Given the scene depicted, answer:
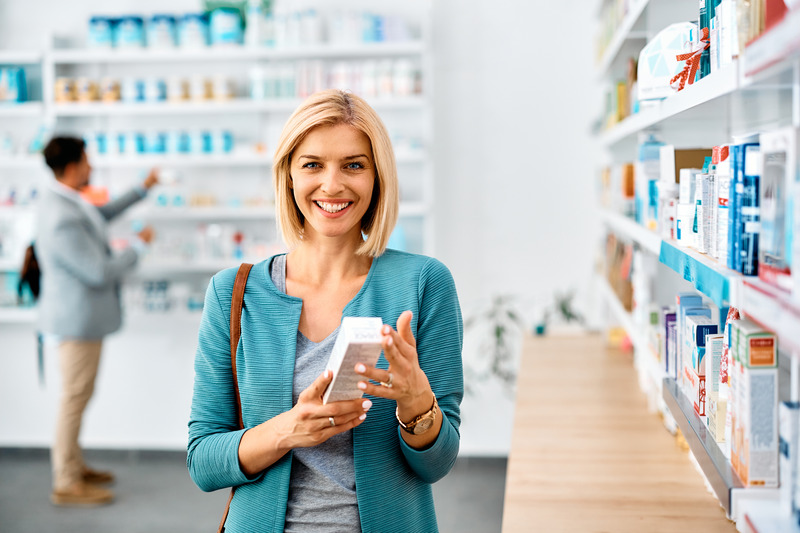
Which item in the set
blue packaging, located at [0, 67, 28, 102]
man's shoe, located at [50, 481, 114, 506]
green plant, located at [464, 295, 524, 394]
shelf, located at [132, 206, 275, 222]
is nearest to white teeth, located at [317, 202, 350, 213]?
shelf, located at [132, 206, 275, 222]

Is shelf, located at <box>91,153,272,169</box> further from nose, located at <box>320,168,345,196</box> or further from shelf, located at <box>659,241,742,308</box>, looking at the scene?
shelf, located at <box>659,241,742,308</box>

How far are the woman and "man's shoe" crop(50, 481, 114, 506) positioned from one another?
308cm

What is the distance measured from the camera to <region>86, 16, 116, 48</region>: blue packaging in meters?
4.76

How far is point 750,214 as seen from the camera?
1233 millimetres

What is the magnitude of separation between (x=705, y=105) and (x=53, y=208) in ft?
11.7

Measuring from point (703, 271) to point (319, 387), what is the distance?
74 cm

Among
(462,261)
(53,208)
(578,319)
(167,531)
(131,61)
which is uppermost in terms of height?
(131,61)

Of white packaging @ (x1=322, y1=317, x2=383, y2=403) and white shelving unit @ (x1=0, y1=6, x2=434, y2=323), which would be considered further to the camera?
white shelving unit @ (x1=0, y1=6, x2=434, y2=323)

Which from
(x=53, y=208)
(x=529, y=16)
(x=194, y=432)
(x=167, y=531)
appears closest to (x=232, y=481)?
(x=194, y=432)

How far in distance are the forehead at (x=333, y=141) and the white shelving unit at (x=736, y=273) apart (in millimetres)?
698

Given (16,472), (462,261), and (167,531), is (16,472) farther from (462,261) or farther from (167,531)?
(462,261)

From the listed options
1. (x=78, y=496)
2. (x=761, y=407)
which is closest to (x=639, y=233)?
(x=761, y=407)

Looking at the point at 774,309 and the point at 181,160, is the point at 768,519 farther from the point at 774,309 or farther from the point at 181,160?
the point at 181,160

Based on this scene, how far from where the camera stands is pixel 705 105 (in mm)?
1587
